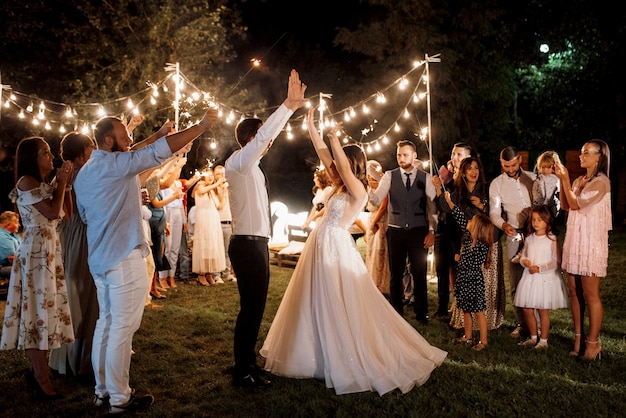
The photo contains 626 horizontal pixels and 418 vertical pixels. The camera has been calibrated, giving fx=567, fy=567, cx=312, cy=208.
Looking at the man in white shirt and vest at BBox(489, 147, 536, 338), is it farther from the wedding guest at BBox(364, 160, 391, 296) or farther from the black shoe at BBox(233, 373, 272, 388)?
the black shoe at BBox(233, 373, 272, 388)

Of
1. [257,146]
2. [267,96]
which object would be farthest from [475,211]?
[267,96]

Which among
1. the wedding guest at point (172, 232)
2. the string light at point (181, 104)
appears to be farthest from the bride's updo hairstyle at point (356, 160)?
the wedding guest at point (172, 232)

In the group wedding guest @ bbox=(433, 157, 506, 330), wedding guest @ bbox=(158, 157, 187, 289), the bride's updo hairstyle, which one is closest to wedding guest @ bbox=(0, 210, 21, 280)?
wedding guest @ bbox=(158, 157, 187, 289)

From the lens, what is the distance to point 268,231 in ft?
14.6

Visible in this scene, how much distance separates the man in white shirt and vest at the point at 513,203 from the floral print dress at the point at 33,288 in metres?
4.10

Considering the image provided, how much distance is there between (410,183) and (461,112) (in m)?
15.5

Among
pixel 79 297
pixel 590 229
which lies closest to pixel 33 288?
pixel 79 297

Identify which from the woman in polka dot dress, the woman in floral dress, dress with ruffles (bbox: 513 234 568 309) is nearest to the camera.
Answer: the woman in floral dress

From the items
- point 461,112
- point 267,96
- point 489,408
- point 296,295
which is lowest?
point 489,408

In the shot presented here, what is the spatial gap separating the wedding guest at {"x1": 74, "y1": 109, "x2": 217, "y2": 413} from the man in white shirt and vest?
130 inches

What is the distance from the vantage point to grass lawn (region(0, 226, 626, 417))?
13.0 ft

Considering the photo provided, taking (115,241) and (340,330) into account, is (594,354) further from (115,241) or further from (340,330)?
(115,241)

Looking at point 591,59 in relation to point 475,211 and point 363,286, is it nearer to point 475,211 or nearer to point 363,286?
point 475,211

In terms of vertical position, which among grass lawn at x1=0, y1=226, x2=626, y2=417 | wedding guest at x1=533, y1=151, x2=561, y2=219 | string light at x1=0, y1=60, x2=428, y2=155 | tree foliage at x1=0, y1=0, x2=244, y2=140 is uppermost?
tree foliage at x1=0, y1=0, x2=244, y2=140
